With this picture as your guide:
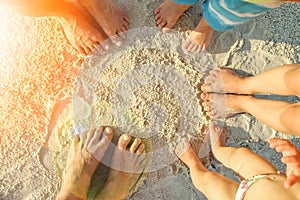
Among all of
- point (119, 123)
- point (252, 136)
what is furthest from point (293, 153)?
point (119, 123)

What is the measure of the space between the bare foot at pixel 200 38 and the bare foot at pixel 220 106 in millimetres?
228

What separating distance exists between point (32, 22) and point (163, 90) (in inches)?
27.9

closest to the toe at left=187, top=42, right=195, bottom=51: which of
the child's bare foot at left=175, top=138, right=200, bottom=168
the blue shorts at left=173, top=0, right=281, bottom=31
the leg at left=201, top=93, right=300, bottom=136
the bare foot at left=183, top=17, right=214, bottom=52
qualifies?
the bare foot at left=183, top=17, right=214, bottom=52

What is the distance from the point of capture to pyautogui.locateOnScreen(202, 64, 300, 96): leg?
173 centimetres

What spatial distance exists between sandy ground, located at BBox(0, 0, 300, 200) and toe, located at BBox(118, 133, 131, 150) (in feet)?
0.34

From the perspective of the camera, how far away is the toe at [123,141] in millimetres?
2206

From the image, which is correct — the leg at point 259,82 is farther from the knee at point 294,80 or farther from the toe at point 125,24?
the toe at point 125,24

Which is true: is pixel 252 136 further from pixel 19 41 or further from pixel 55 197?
pixel 19 41

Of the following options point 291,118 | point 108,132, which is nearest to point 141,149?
point 108,132

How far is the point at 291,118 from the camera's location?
5.52 ft

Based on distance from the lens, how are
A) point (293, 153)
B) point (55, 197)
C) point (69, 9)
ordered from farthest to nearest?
point (55, 197), point (69, 9), point (293, 153)

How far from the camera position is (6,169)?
2221mm

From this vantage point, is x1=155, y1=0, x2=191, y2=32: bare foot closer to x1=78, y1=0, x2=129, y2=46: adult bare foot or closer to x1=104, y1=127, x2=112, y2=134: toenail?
x1=78, y1=0, x2=129, y2=46: adult bare foot

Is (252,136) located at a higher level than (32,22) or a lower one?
lower
